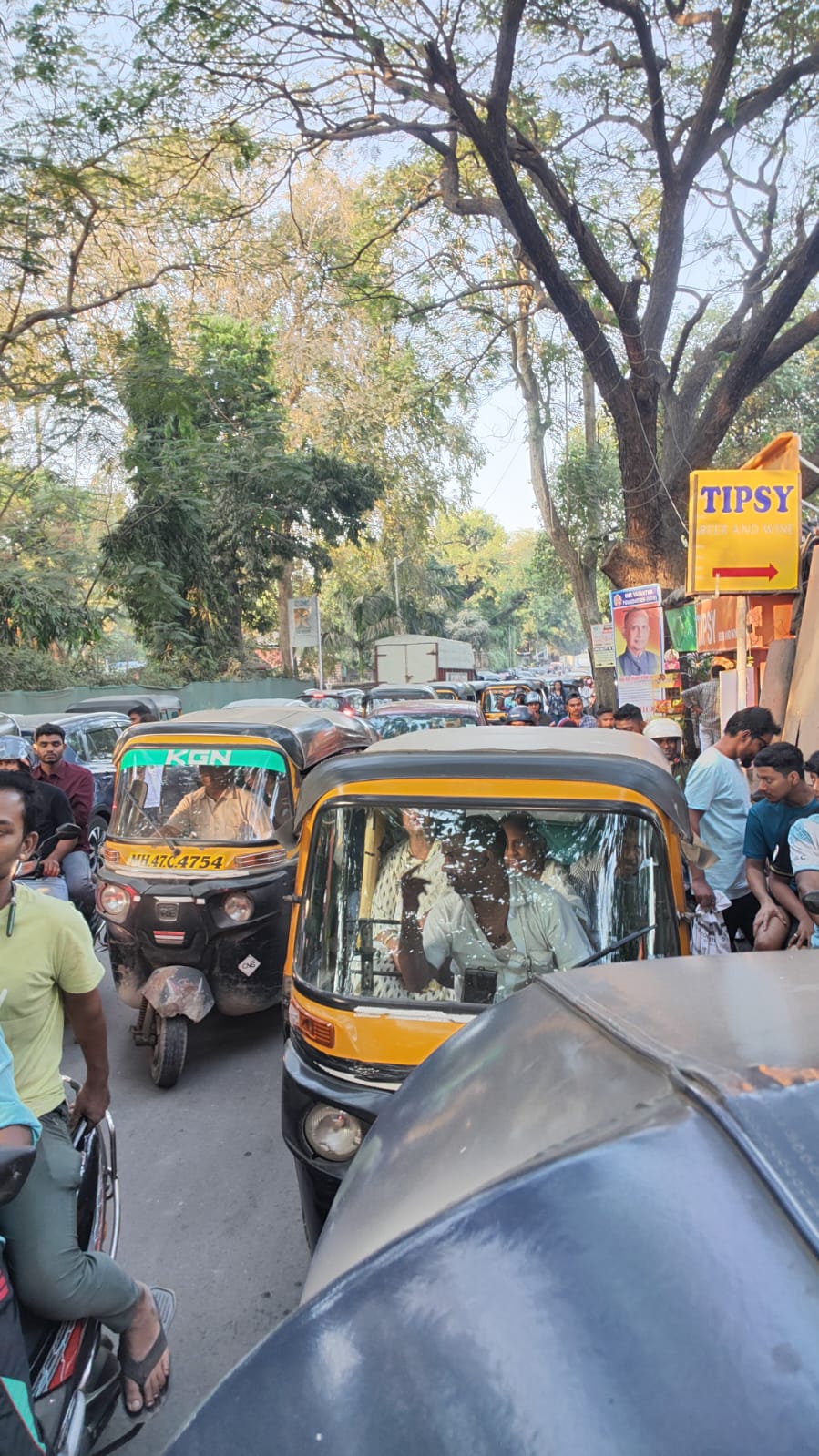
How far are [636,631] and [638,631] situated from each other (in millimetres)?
30

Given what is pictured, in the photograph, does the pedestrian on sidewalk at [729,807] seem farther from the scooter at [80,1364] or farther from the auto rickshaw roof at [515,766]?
the scooter at [80,1364]

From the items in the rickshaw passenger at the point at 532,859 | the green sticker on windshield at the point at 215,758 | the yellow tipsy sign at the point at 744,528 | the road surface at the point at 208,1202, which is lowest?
the road surface at the point at 208,1202

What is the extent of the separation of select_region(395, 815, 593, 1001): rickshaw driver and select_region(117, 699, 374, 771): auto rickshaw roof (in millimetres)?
2746

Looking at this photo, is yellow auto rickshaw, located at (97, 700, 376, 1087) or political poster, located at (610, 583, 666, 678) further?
political poster, located at (610, 583, 666, 678)

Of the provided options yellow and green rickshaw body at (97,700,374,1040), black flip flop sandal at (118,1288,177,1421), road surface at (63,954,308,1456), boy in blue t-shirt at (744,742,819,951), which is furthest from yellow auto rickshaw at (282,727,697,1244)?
yellow and green rickshaw body at (97,700,374,1040)

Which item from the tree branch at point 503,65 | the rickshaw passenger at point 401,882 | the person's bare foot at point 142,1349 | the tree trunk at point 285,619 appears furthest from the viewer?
the tree trunk at point 285,619

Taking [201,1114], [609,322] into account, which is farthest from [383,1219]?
[609,322]

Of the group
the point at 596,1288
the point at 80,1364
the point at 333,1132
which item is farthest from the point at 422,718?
the point at 596,1288

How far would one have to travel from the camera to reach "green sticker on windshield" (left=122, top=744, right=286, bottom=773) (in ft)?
18.3

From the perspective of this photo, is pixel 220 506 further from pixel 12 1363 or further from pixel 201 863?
pixel 12 1363

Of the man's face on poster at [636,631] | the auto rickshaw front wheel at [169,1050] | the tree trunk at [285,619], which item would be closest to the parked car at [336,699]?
the man's face on poster at [636,631]

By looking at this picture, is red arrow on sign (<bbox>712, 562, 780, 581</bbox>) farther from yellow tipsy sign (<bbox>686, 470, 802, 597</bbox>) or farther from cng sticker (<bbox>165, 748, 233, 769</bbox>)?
cng sticker (<bbox>165, 748, 233, 769</bbox>)

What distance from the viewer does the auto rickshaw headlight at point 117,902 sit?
5.01m

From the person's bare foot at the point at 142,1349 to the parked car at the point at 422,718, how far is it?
930 centimetres
